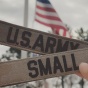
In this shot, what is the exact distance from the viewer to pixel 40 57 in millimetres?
2662

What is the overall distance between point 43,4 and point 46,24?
1.33 metres

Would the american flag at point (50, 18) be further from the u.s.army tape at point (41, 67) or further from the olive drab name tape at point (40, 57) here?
the u.s.army tape at point (41, 67)

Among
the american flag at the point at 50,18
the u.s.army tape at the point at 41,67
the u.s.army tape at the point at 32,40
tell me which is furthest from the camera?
the american flag at the point at 50,18

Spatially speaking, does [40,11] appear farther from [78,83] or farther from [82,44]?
[78,83]

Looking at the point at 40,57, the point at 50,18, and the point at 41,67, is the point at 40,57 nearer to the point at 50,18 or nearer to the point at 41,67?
the point at 41,67

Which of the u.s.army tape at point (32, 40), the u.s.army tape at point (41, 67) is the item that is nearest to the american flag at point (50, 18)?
the u.s.army tape at point (32, 40)

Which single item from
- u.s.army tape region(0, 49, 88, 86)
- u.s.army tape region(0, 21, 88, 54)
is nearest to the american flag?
u.s.army tape region(0, 21, 88, 54)

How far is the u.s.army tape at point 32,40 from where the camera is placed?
2.82 m

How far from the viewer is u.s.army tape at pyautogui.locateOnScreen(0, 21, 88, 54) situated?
282 centimetres

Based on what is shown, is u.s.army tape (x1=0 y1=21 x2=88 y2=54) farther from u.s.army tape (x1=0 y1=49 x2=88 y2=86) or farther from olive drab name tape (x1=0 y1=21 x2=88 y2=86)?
u.s.army tape (x1=0 y1=49 x2=88 y2=86)

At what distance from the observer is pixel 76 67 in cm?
266

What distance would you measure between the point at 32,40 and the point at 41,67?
11.2 inches

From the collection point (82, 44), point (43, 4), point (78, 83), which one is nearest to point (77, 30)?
point (78, 83)

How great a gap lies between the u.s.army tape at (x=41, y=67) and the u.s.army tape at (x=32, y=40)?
183 mm
